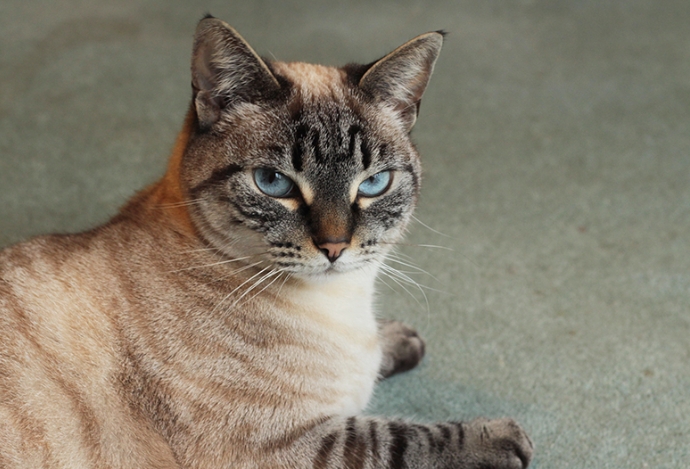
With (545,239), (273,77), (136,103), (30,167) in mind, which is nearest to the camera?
(273,77)

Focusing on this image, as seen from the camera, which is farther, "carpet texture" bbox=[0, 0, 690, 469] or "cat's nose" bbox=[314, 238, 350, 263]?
"carpet texture" bbox=[0, 0, 690, 469]

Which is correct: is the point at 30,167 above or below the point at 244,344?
below

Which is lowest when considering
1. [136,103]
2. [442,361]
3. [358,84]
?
[442,361]

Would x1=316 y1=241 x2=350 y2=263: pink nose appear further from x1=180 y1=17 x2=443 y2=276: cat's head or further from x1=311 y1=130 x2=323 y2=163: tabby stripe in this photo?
x1=311 y1=130 x2=323 y2=163: tabby stripe

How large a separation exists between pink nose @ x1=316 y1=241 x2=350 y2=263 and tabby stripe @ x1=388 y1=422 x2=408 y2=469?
0.51m

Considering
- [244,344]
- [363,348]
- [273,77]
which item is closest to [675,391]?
[363,348]

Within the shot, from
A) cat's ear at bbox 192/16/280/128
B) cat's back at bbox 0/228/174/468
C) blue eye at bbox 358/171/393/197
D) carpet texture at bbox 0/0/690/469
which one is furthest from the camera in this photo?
carpet texture at bbox 0/0/690/469

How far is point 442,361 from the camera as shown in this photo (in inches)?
97.6

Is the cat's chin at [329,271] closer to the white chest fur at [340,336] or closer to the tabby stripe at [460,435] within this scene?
the white chest fur at [340,336]

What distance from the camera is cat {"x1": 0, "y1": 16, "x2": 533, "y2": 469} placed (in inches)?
68.3

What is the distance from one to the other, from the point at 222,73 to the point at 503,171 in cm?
202

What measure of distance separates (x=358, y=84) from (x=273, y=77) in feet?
0.82

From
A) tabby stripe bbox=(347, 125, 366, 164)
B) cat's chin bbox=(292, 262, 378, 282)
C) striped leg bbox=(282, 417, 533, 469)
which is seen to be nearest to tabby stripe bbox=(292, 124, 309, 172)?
tabby stripe bbox=(347, 125, 366, 164)

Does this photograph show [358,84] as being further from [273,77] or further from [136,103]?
[136,103]
